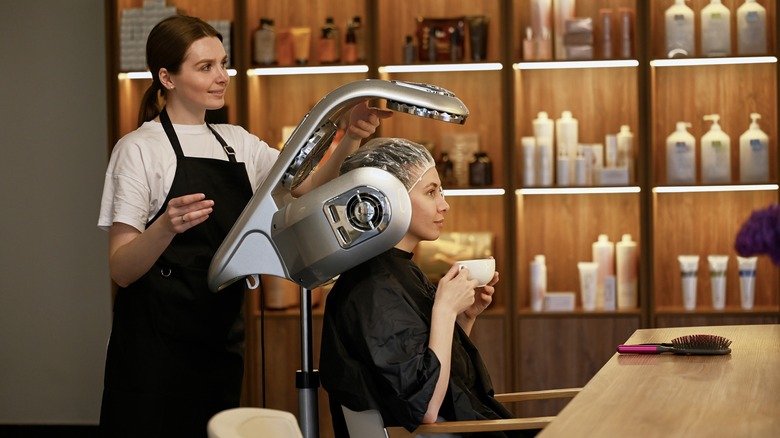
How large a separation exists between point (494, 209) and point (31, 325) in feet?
7.68

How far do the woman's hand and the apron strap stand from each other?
0.48 metres

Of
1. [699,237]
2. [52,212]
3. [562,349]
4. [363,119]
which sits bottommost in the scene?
[562,349]

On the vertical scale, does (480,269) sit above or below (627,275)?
above

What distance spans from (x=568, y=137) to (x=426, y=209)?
2306mm

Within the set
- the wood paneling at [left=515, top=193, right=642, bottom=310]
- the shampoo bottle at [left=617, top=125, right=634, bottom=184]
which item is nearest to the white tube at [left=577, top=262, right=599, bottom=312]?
the wood paneling at [left=515, top=193, right=642, bottom=310]

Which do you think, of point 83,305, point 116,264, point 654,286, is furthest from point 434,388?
point 83,305

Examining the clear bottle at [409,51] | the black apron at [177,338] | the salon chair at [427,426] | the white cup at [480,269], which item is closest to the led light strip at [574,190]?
the clear bottle at [409,51]

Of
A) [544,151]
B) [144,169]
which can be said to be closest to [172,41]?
[144,169]

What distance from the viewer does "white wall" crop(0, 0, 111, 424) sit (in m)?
5.05

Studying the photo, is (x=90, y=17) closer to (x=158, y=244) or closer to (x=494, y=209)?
(x=494, y=209)

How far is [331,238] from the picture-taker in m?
1.81

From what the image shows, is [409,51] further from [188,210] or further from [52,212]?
[188,210]

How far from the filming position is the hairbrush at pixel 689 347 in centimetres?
213

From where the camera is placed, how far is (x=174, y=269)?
2.58 meters
